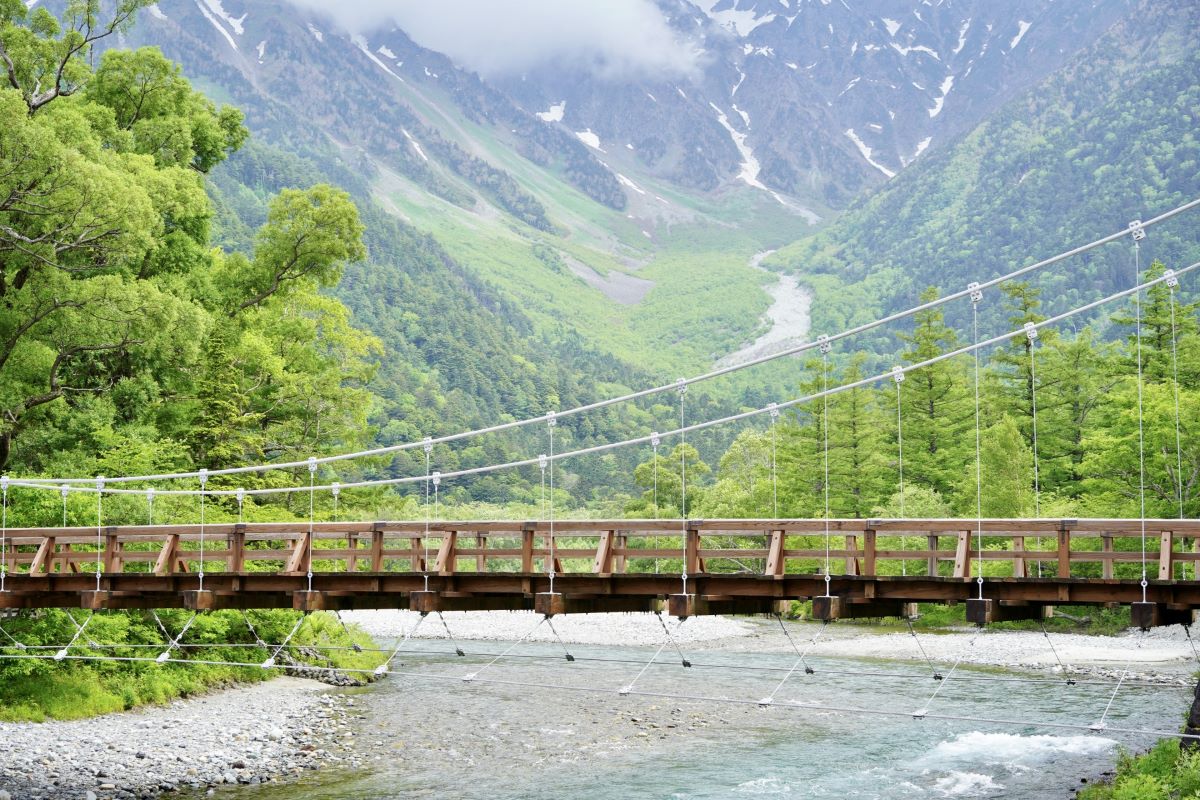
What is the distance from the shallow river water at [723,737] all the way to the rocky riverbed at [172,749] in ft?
2.05

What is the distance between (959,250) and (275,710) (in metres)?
165

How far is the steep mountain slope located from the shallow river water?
291 feet

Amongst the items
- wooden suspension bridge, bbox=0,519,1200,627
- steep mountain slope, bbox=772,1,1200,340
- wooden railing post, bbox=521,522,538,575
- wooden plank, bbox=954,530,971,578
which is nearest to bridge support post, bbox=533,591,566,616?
wooden suspension bridge, bbox=0,519,1200,627

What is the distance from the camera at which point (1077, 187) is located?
163 metres

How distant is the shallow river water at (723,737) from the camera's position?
1805 centimetres

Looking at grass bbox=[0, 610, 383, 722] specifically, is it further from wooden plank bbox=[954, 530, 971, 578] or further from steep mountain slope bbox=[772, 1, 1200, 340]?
steep mountain slope bbox=[772, 1, 1200, 340]

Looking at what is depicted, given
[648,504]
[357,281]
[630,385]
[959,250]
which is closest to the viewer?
[648,504]

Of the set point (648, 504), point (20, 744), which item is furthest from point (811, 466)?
point (20, 744)

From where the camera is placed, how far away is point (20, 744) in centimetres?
1945

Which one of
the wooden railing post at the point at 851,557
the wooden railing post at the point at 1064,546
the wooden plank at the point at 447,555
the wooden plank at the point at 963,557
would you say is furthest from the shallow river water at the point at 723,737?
the wooden railing post at the point at 1064,546

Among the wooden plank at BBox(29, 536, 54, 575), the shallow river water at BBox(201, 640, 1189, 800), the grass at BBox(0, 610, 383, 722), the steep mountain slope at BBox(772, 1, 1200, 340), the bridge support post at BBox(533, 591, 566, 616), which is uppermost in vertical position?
the steep mountain slope at BBox(772, 1, 1200, 340)

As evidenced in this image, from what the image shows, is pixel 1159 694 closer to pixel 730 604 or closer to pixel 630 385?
pixel 730 604

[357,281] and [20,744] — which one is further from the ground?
[357,281]

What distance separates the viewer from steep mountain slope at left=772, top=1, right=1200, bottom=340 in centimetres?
13638
